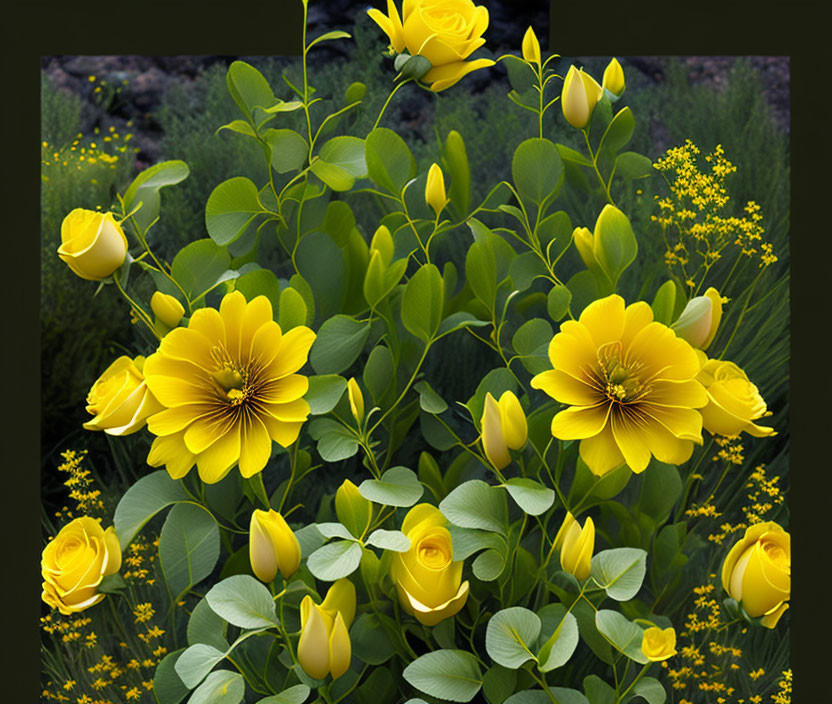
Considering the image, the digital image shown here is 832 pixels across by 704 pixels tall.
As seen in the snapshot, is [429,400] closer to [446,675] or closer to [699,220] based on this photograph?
[446,675]

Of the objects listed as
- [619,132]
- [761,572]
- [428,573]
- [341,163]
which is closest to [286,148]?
[341,163]

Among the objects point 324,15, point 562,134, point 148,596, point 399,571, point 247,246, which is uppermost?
point 324,15

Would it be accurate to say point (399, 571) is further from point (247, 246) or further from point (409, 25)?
point (409, 25)

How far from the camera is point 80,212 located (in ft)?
3.31

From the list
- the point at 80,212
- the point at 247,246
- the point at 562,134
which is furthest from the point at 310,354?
the point at 562,134

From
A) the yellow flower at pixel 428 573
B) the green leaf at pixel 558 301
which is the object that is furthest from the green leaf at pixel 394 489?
the green leaf at pixel 558 301

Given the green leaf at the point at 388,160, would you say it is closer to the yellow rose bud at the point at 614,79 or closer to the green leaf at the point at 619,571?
the yellow rose bud at the point at 614,79

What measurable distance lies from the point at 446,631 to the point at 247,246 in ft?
1.59

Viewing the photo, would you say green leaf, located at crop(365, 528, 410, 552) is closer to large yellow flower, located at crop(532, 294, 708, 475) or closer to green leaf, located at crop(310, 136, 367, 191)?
large yellow flower, located at crop(532, 294, 708, 475)

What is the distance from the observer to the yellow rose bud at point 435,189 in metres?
0.98

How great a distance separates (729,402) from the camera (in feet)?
3.17

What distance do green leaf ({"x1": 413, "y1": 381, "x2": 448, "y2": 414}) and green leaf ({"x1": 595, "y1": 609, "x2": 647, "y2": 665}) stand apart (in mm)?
266

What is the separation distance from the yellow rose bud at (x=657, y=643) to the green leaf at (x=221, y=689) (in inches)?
15.8

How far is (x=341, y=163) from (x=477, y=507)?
0.41m
